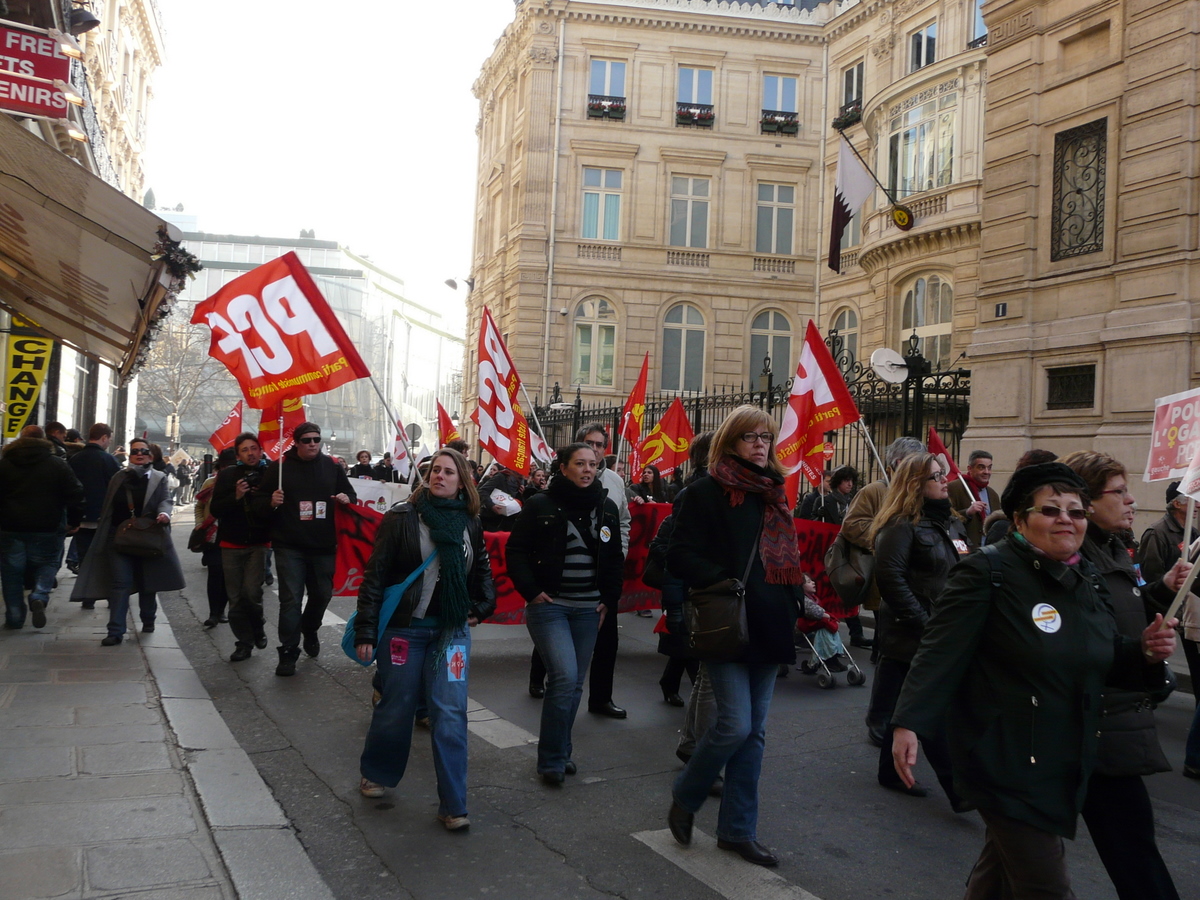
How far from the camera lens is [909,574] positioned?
5.54m

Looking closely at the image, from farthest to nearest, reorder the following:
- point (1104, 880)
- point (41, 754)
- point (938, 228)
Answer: point (938, 228) → point (41, 754) → point (1104, 880)

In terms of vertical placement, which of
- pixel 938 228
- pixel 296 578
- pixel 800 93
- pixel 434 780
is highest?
pixel 800 93

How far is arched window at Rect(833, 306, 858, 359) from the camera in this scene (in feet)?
102

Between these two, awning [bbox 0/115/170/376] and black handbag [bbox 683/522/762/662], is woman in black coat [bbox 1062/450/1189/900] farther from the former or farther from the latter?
awning [bbox 0/115/170/376]

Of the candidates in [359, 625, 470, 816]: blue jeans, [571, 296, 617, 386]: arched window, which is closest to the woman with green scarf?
[359, 625, 470, 816]: blue jeans

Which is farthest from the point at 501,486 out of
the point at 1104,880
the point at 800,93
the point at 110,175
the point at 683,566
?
the point at 800,93

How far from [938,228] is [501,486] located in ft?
54.4

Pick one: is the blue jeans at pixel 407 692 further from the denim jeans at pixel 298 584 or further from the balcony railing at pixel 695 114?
the balcony railing at pixel 695 114

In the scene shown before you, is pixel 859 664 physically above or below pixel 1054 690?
below

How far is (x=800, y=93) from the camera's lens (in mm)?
34625

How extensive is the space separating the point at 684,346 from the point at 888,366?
18823 millimetres

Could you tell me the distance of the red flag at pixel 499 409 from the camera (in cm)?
1083

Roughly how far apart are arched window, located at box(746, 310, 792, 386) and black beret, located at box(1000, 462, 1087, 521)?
31.3 metres

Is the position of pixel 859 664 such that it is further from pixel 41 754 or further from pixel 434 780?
pixel 41 754
